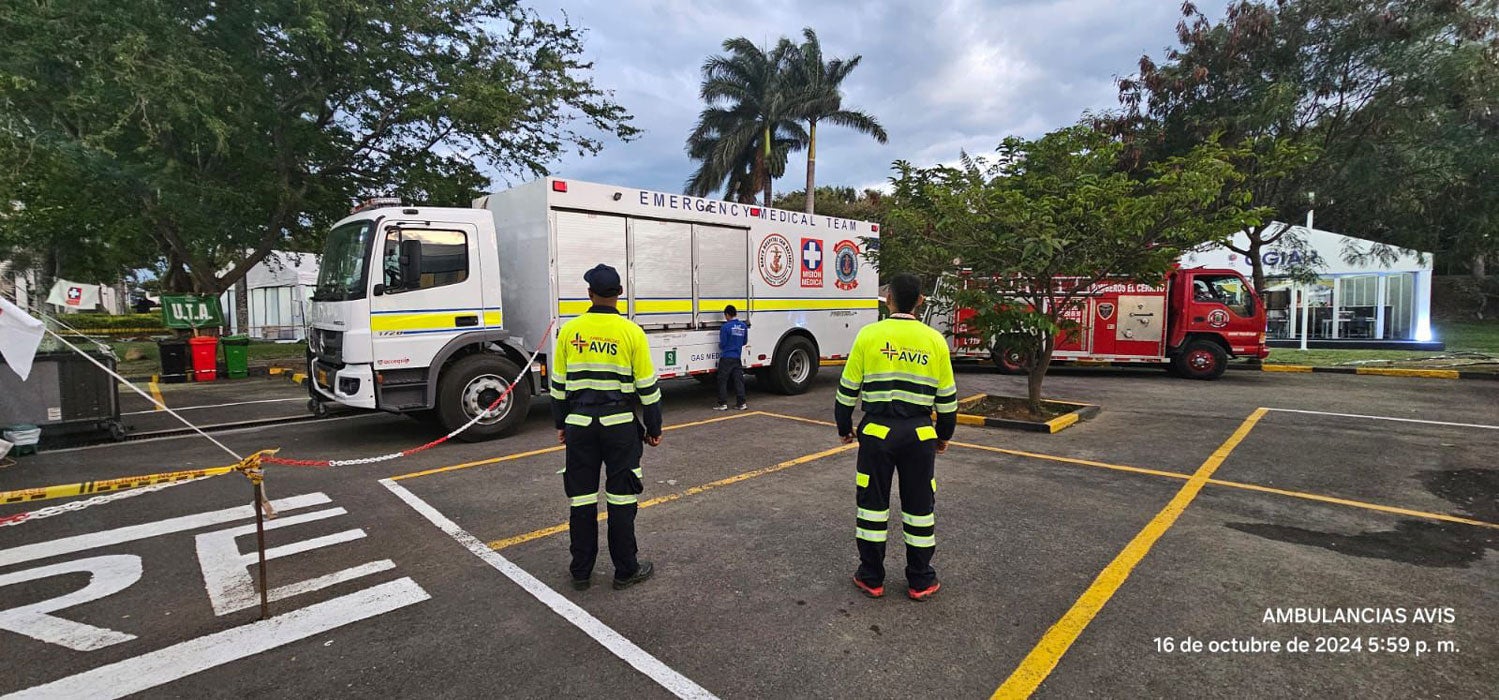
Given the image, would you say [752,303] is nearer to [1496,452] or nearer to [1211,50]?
[1496,452]

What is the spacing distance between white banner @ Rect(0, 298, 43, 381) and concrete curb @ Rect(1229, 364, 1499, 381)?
18138mm

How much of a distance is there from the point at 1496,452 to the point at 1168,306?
684 centimetres

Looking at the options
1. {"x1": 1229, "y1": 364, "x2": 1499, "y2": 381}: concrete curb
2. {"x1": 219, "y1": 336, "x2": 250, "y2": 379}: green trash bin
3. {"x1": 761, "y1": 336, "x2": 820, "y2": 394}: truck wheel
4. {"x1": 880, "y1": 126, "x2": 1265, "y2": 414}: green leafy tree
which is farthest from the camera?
{"x1": 219, "y1": 336, "x2": 250, "y2": 379}: green trash bin

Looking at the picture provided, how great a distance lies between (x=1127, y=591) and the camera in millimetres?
3543

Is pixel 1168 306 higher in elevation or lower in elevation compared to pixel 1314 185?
lower

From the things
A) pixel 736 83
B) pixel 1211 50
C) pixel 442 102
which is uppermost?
pixel 736 83

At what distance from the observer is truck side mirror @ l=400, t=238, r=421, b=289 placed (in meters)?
6.92

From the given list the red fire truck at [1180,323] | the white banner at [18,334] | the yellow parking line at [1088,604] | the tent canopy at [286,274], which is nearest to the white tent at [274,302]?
the tent canopy at [286,274]

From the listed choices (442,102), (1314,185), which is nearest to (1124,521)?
(442,102)

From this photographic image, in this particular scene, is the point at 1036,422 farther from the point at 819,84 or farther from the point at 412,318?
the point at 819,84

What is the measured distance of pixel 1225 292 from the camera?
12617 mm

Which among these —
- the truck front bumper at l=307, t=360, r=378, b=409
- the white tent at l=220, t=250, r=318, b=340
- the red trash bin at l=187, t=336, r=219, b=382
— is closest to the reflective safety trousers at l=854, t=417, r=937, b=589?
the truck front bumper at l=307, t=360, r=378, b=409

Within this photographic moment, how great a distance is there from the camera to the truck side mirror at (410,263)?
692cm

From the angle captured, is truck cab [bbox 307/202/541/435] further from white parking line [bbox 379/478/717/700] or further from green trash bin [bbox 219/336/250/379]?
green trash bin [bbox 219/336/250/379]
